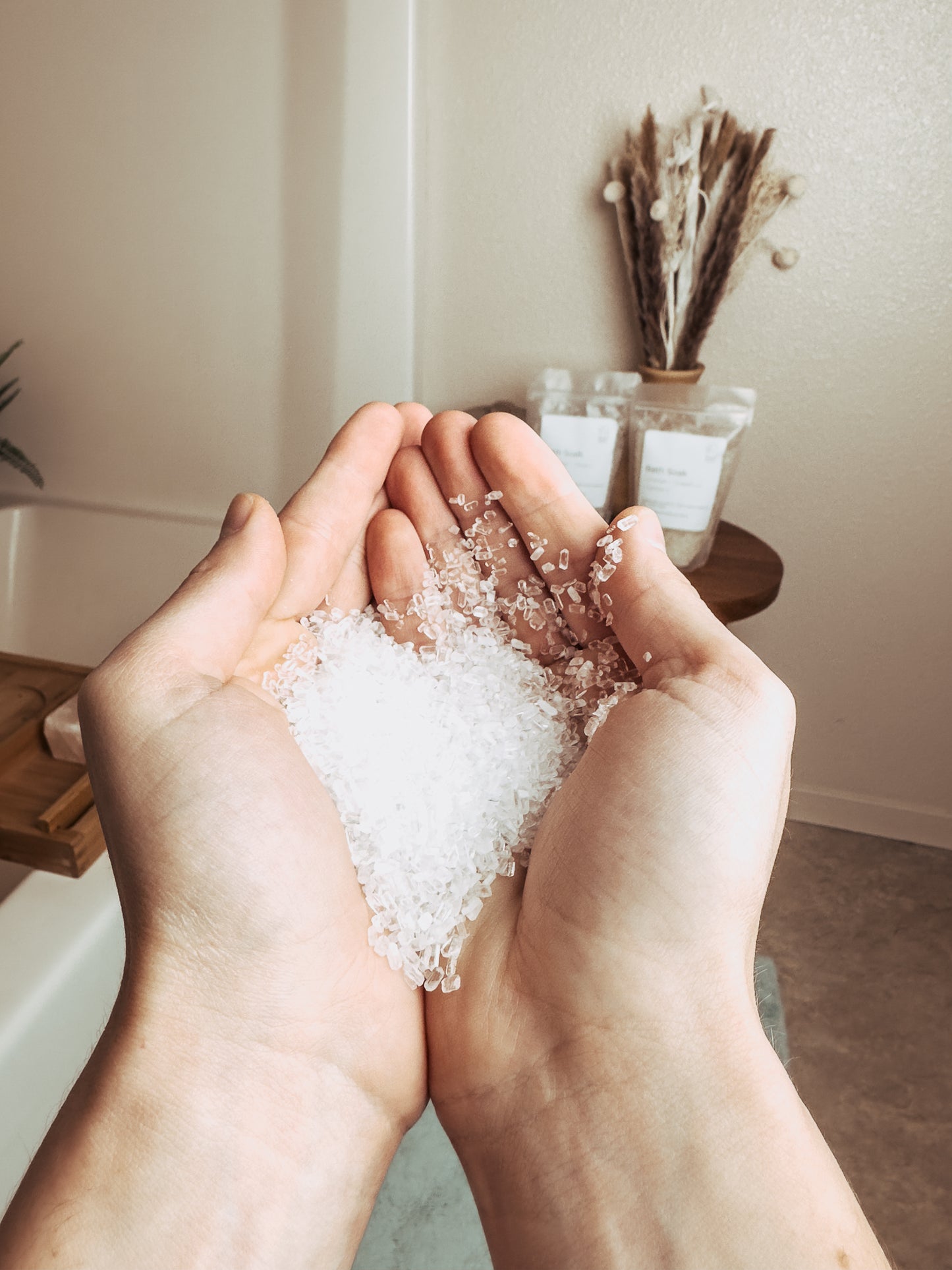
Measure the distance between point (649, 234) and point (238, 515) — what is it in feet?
3.00

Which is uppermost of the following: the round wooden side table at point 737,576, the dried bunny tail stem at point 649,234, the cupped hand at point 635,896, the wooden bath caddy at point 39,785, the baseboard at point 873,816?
the dried bunny tail stem at point 649,234

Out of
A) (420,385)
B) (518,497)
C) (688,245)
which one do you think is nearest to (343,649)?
(518,497)

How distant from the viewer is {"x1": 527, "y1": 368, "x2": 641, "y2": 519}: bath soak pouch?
3.94 feet

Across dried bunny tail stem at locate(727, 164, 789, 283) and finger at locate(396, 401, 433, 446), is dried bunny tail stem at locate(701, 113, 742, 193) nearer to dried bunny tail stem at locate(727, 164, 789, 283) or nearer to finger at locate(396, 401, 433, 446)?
dried bunny tail stem at locate(727, 164, 789, 283)

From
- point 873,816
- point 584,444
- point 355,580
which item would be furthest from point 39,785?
point 873,816

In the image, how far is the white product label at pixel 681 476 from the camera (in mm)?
1146

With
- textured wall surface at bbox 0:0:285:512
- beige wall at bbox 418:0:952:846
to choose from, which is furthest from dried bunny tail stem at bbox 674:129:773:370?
textured wall surface at bbox 0:0:285:512

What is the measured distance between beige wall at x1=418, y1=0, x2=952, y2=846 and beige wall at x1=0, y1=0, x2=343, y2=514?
0.81 ft

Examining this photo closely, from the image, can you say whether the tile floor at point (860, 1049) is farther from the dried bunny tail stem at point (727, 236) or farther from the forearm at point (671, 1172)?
the dried bunny tail stem at point (727, 236)

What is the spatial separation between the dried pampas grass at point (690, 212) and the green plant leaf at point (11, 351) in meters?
1.36

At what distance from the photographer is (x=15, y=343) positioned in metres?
1.85

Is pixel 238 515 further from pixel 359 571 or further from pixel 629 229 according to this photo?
pixel 629 229

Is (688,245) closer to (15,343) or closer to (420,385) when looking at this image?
(420,385)

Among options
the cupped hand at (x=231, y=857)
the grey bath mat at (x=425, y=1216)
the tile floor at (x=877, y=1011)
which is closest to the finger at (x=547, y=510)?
the cupped hand at (x=231, y=857)
